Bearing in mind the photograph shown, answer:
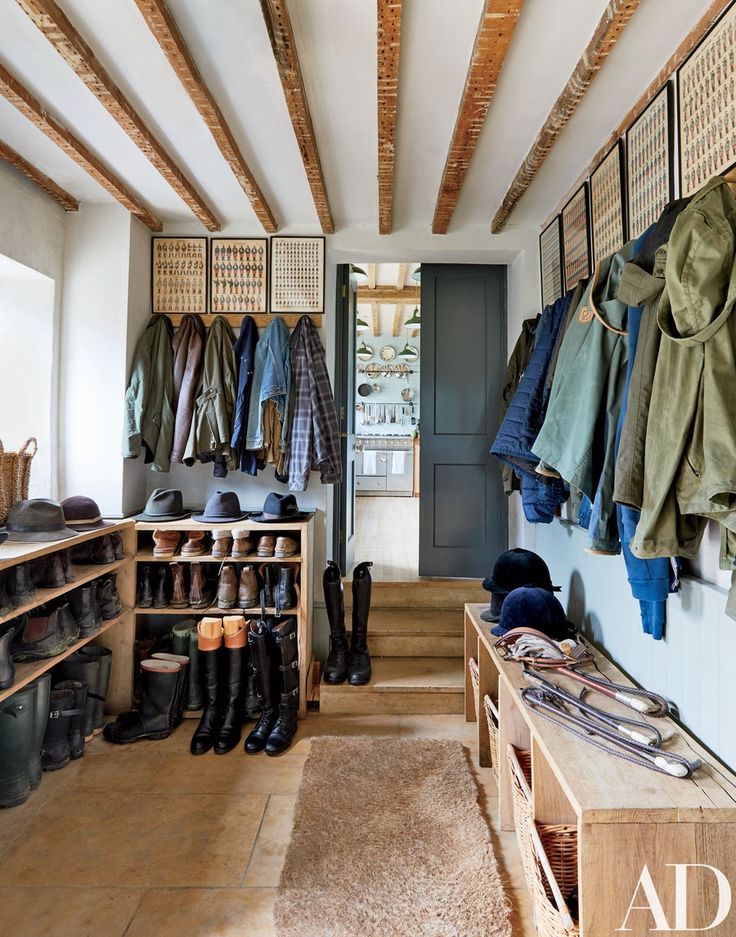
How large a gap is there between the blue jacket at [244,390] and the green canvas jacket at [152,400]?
366mm

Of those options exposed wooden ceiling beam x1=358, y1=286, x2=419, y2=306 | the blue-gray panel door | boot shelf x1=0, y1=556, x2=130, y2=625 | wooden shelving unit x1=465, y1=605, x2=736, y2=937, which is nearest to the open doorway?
exposed wooden ceiling beam x1=358, y1=286, x2=419, y2=306

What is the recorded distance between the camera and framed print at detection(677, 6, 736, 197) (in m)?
1.40

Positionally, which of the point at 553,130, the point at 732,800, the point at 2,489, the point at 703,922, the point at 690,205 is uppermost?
the point at 553,130

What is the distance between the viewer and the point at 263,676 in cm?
242

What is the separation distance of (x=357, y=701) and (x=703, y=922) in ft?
5.73

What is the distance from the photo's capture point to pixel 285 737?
2.36 meters

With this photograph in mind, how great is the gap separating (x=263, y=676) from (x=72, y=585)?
897 millimetres

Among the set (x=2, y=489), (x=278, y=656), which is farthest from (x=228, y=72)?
(x=278, y=656)

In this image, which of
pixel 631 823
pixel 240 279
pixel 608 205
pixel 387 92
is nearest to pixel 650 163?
pixel 608 205

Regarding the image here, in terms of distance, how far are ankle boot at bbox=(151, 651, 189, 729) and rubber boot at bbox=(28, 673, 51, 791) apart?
1.84ft

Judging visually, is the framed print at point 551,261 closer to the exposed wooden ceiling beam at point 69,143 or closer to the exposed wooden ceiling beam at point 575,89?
the exposed wooden ceiling beam at point 575,89

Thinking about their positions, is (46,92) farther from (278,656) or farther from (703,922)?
(703,922)

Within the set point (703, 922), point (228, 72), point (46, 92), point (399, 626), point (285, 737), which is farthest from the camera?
point (399, 626)

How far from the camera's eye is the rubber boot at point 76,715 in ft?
7.41
